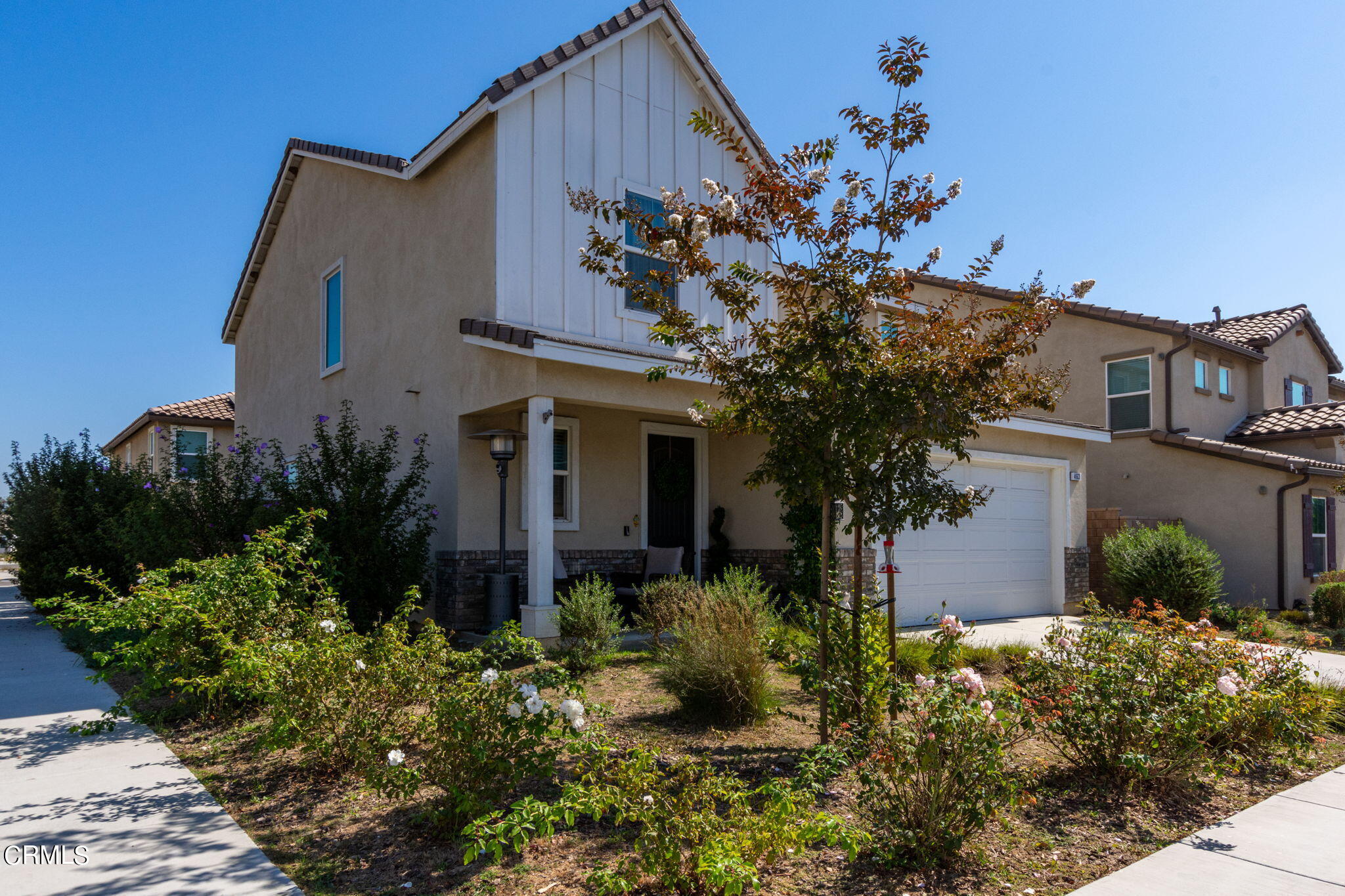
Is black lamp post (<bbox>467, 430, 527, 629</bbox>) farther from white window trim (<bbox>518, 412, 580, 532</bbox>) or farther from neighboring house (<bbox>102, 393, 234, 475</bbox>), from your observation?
neighboring house (<bbox>102, 393, 234, 475</bbox>)

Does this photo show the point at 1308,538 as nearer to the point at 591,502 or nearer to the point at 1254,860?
the point at 591,502

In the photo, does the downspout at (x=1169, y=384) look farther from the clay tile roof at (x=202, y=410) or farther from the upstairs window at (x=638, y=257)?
the clay tile roof at (x=202, y=410)

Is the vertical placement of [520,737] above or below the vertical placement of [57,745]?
above

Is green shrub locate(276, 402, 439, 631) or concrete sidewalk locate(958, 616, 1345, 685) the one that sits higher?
green shrub locate(276, 402, 439, 631)

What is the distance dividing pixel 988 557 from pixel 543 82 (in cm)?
899

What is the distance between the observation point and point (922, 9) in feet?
24.5

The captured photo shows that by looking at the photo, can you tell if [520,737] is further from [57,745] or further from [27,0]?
[27,0]

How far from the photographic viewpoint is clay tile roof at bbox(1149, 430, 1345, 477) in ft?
47.9

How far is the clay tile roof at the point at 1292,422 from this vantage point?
1662 cm

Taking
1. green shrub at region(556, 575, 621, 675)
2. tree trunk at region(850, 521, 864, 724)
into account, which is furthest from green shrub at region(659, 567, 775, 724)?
green shrub at region(556, 575, 621, 675)

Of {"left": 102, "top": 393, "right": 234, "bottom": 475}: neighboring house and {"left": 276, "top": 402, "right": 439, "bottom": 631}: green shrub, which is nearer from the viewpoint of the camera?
{"left": 276, "top": 402, "right": 439, "bottom": 631}: green shrub

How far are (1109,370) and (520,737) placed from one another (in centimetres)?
1694

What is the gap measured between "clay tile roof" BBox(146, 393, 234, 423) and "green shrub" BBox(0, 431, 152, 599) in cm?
663

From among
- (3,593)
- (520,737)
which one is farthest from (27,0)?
(3,593)
